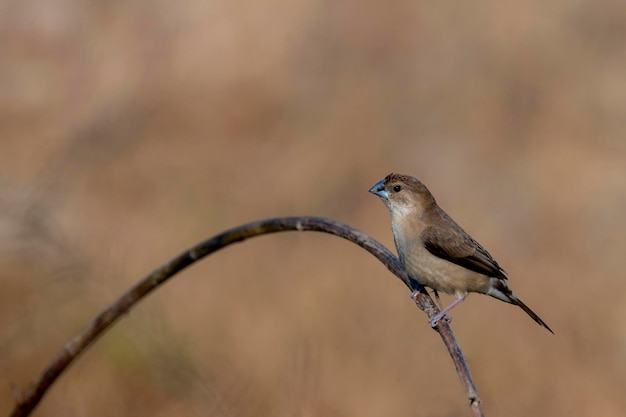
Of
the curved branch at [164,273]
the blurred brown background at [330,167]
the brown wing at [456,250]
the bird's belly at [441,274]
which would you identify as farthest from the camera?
the blurred brown background at [330,167]

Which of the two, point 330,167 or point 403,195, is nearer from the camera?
point 403,195

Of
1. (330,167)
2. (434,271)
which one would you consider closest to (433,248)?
(434,271)

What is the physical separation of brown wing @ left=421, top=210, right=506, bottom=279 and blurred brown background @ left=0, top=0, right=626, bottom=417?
3.27 meters

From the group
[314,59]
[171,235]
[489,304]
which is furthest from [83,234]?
[489,304]

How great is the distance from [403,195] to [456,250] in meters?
0.54

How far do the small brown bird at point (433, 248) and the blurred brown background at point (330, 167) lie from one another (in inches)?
128

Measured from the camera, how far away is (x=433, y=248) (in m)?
5.89

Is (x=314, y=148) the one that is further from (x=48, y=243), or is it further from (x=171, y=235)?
(x=48, y=243)

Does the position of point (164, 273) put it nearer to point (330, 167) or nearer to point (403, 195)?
point (403, 195)

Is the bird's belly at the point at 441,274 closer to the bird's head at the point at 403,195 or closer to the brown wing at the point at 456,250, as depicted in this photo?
Answer: the brown wing at the point at 456,250

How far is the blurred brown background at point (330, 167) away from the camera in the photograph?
403 inches

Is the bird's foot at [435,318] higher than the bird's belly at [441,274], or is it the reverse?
the bird's belly at [441,274]

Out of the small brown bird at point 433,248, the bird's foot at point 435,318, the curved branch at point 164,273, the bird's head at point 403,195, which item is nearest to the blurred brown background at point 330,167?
the small brown bird at point 433,248

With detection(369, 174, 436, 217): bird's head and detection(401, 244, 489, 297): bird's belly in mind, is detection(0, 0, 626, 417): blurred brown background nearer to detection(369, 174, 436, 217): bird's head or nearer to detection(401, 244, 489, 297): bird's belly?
detection(401, 244, 489, 297): bird's belly
